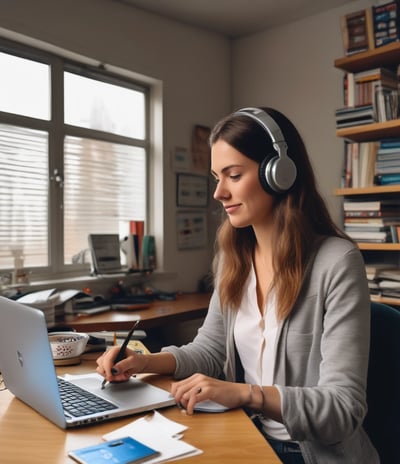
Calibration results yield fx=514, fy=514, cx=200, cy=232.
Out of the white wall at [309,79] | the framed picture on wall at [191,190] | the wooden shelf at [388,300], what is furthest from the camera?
the framed picture on wall at [191,190]

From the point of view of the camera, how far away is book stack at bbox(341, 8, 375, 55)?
8.89 ft

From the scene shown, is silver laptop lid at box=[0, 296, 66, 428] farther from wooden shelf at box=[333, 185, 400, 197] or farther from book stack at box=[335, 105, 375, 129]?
book stack at box=[335, 105, 375, 129]

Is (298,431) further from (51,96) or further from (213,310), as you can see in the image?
(51,96)

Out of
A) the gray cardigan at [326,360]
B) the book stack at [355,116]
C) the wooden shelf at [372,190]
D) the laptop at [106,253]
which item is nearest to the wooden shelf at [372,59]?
the book stack at [355,116]

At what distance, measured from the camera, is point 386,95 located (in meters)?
2.69

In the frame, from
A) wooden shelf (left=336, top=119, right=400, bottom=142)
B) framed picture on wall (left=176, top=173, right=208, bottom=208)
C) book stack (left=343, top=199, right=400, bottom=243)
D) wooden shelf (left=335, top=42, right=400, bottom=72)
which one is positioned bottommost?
book stack (left=343, top=199, right=400, bottom=243)

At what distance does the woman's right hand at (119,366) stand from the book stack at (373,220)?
1.84 metres

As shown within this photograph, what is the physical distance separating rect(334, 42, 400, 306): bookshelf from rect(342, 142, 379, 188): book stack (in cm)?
6

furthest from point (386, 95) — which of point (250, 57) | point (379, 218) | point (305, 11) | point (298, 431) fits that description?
point (298, 431)

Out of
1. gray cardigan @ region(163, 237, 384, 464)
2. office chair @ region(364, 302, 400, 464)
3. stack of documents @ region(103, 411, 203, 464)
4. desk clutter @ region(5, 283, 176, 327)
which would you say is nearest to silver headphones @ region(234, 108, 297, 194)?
gray cardigan @ region(163, 237, 384, 464)

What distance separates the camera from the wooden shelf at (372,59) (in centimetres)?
264

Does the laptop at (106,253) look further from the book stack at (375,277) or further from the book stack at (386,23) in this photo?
the book stack at (386,23)

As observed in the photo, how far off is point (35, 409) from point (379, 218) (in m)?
2.10

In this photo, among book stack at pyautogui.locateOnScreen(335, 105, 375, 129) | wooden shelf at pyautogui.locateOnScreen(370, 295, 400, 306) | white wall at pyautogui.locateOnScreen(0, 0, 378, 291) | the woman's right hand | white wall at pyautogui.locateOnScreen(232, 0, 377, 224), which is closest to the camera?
the woman's right hand
